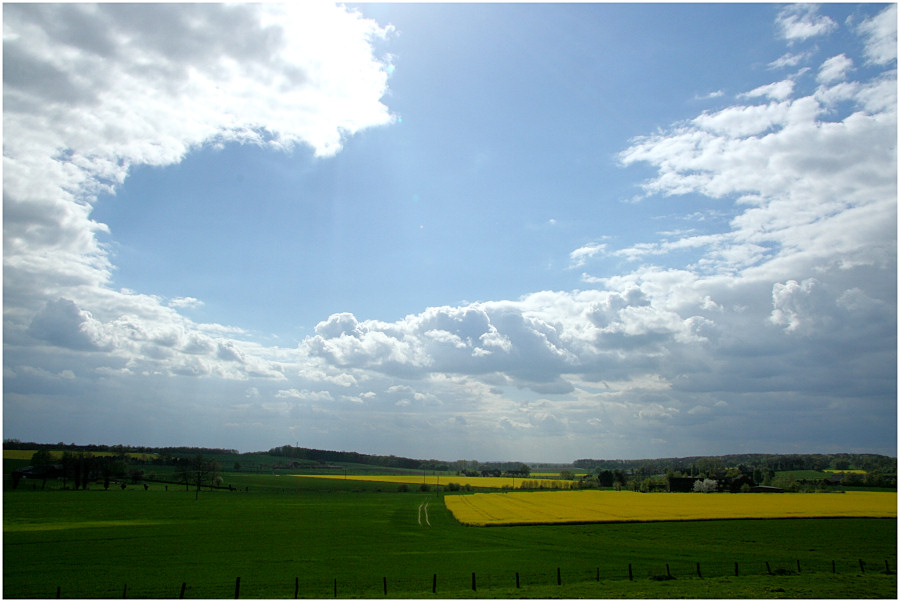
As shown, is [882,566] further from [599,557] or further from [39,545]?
[39,545]

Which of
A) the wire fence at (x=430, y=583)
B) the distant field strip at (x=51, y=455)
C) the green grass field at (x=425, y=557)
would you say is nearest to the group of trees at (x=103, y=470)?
the distant field strip at (x=51, y=455)

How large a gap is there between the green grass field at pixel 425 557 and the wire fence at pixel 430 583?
114 millimetres

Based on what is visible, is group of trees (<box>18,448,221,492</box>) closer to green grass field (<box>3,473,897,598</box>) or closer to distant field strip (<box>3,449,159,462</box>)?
distant field strip (<box>3,449,159,462</box>)

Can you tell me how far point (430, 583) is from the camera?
30.6m

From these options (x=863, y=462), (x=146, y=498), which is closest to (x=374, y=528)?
(x=146, y=498)

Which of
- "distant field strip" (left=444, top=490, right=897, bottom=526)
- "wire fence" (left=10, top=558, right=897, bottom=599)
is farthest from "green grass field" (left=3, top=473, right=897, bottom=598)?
"distant field strip" (left=444, top=490, right=897, bottom=526)

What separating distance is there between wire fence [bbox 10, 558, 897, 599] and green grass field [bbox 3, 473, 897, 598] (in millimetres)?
114

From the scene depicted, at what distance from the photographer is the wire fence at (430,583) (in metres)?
28.1

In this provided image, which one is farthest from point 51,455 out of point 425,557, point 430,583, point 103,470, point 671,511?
point 430,583

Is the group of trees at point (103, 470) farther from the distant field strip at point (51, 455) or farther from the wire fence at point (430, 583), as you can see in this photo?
the wire fence at point (430, 583)

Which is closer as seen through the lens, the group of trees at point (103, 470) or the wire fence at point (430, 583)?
the wire fence at point (430, 583)

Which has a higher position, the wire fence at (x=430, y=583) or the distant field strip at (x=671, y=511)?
the wire fence at (x=430, y=583)

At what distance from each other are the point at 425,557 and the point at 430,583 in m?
9.06

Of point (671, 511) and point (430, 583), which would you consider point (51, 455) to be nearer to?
point (671, 511)
